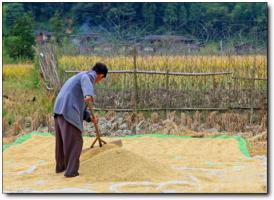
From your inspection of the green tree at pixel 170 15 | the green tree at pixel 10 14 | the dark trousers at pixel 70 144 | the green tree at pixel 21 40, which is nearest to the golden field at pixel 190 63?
the dark trousers at pixel 70 144

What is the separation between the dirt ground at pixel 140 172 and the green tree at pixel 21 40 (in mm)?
10280

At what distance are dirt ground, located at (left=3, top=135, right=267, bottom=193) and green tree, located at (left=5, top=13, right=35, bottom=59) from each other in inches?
405

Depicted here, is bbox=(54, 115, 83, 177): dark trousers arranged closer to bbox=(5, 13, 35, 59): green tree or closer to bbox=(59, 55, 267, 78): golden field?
bbox=(59, 55, 267, 78): golden field

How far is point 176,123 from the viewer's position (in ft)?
31.6

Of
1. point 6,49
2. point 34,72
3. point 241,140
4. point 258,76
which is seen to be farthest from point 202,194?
point 6,49

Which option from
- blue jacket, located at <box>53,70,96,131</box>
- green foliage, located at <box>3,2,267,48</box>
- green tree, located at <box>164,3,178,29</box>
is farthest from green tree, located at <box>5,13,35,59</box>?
blue jacket, located at <box>53,70,96,131</box>

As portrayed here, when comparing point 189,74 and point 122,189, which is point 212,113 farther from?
point 122,189

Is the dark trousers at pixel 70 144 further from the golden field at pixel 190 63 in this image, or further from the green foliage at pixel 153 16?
the green foliage at pixel 153 16

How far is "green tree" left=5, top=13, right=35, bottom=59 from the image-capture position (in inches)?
720

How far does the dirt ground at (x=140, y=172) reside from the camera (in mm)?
6113

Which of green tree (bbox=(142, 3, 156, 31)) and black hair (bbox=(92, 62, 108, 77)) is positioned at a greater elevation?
green tree (bbox=(142, 3, 156, 31))

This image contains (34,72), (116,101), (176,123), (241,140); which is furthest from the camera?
(34,72)

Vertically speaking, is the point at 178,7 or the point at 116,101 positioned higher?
Result: the point at 178,7

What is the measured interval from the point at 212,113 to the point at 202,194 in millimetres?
3802
